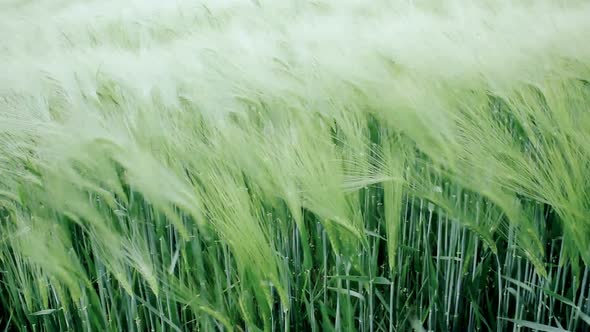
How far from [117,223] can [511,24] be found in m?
1.04

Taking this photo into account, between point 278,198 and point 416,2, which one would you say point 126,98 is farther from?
point 416,2

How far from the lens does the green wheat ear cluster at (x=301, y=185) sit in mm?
686

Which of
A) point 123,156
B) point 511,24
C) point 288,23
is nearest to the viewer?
point 123,156

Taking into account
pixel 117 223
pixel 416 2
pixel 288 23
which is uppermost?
pixel 416 2

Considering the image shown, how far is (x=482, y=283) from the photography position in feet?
2.94

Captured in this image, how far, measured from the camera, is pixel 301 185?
70cm

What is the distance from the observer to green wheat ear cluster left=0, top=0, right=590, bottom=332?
0.69m

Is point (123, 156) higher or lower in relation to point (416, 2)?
lower

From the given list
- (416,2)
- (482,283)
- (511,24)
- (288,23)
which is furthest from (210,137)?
(416,2)

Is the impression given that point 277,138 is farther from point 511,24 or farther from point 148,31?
point 148,31

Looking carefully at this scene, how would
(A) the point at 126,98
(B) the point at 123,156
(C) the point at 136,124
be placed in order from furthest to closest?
(A) the point at 126,98
(C) the point at 136,124
(B) the point at 123,156

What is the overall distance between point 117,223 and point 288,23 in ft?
3.50

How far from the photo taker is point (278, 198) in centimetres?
76

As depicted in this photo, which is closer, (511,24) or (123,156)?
(123,156)
